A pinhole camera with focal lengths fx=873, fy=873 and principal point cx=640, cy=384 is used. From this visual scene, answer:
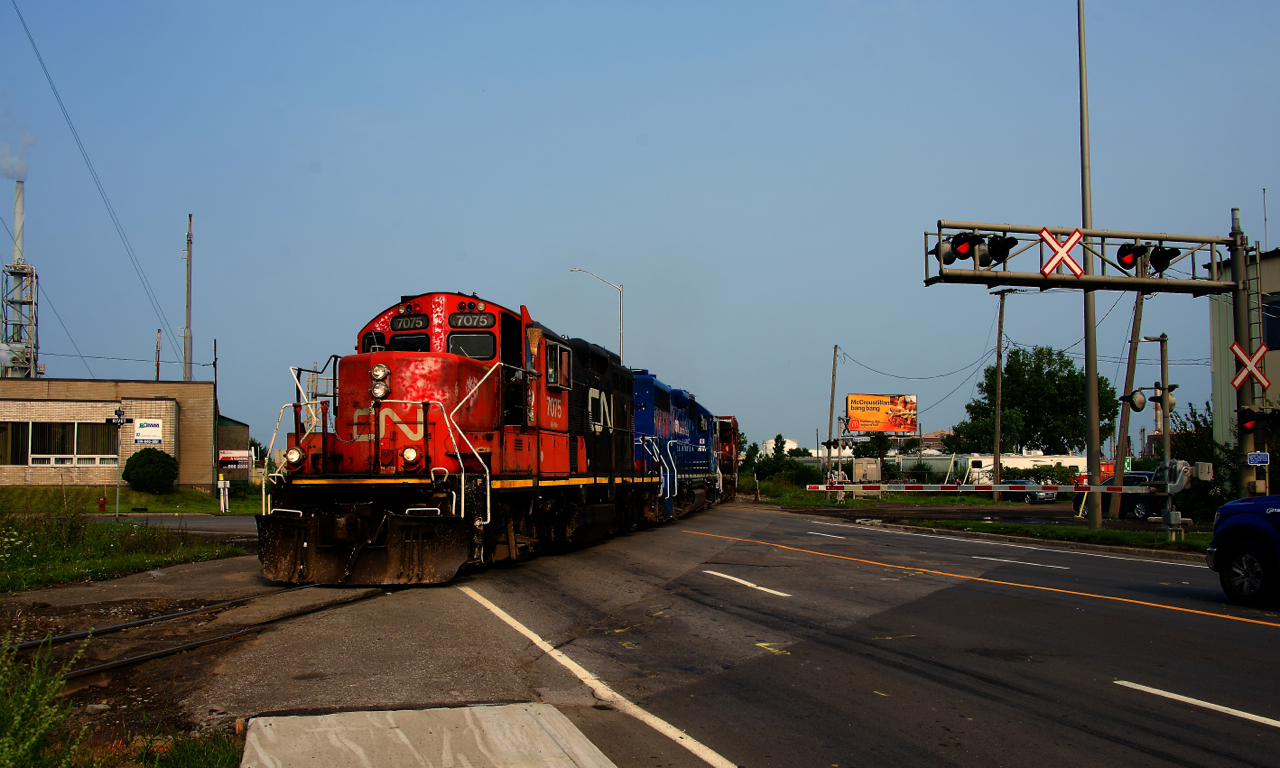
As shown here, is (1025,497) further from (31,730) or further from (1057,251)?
(31,730)

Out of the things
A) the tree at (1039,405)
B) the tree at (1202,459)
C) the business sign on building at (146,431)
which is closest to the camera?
the tree at (1202,459)

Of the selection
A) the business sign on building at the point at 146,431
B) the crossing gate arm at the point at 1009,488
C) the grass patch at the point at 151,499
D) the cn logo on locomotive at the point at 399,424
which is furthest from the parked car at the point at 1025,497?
the business sign on building at the point at 146,431

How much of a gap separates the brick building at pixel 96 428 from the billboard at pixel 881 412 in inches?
1895

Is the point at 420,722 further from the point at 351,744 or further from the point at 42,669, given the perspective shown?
the point at 42,669

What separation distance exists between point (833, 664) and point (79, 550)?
41.8ft

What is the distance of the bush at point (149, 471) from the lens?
3597 centimetres

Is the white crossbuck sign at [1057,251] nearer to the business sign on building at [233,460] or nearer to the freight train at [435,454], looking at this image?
the freight train at [435,454]

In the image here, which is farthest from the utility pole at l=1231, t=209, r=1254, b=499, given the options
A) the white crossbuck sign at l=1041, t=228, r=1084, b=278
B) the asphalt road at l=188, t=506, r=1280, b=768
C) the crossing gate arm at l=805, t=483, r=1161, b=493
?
the asphalt road at l=188, t=506, r=1280, b=768

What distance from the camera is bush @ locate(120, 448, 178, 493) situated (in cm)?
3597

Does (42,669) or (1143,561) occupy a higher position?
(42,669)

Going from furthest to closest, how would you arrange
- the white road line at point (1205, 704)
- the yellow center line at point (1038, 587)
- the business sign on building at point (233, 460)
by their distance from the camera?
1. the business sign on building at point (233, 460)
2. the yellow center line at point (1038, 587)
3. the white road line at point (1205, 704)

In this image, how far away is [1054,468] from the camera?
6794 cm

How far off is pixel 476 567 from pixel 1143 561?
40.6ft

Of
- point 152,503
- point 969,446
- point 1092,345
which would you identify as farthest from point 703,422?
point 969,446
